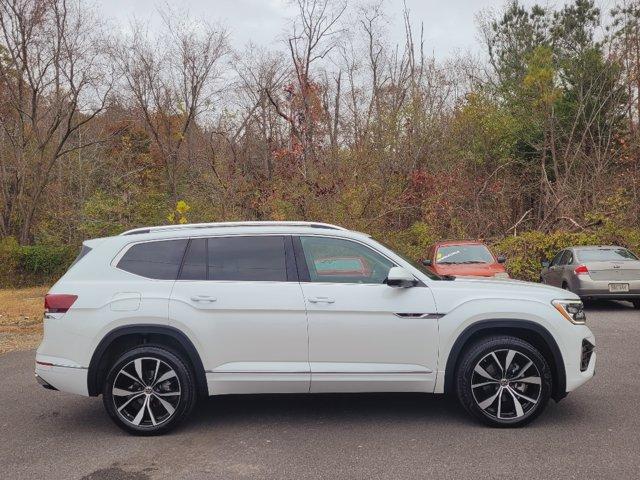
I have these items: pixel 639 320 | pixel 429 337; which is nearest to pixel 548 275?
pixel 639 320

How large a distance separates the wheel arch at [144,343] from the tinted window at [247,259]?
59 cm

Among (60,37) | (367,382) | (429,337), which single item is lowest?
(367,382)

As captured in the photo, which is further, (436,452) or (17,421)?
(17,421)

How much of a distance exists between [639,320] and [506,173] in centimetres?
1735

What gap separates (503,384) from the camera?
16.1 ft

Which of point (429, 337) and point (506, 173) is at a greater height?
point (506, 173)

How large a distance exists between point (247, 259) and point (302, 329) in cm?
80

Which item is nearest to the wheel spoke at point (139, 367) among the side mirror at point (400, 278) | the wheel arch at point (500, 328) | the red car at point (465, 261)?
the side mirror at point (400, 278)

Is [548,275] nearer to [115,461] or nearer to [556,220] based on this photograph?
[556,220]

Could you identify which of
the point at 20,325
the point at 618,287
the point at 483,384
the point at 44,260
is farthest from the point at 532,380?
Answer: the point at 44,260

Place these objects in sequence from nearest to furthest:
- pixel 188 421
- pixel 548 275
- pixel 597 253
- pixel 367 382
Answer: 1. pixel 367 382
2. pixel 188 421
3. pixel 597 253
4. pixel 548 275

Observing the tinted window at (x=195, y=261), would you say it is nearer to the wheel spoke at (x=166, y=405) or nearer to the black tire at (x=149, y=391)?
the black tire at (x=149, y=391)

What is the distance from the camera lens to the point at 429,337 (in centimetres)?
488

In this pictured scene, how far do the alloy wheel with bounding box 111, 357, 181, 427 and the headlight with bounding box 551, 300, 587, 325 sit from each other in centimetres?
328
